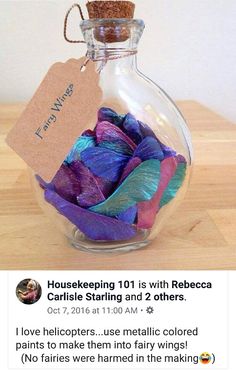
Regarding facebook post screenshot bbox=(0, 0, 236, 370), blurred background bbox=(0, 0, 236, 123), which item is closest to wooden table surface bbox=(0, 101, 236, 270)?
facebook post screenshot bbox=(0, 0, 236, 370)

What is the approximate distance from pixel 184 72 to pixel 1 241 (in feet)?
3.29

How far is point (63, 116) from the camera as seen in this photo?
0.35m

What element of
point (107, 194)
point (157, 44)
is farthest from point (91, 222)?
point (157, 44)

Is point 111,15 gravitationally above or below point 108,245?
above

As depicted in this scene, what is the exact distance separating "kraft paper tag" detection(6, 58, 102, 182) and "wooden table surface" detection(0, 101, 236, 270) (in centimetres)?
7

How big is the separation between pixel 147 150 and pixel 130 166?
0.06 feet

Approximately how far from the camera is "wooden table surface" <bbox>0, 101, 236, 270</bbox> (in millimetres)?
352

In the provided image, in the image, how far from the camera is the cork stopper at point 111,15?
340 millimetres

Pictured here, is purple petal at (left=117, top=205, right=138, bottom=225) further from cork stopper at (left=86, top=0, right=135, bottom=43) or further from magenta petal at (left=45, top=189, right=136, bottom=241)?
cork stopper at (left=86, top=0, right=135, bottom=43)

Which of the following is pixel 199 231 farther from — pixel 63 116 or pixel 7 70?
pixel 7 70

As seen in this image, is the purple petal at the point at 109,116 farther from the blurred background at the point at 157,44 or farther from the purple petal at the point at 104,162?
the blurred background at the point at 157,44

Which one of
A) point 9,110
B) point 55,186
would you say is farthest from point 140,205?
point 9,110

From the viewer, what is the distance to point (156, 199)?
1.19 ft
